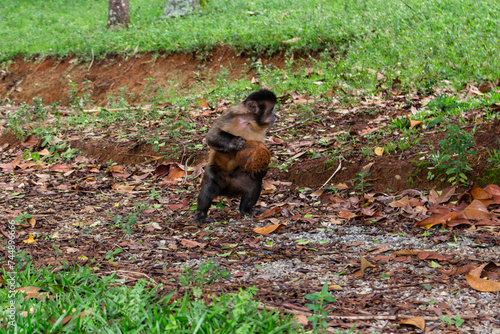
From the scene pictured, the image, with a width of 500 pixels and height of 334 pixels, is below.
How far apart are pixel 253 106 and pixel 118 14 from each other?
11176mm

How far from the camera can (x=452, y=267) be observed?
3854 millimetres

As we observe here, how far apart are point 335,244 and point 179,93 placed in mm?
7642

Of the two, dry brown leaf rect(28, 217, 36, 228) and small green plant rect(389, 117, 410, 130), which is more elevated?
small green plant rect(389, 117, 410, 130)

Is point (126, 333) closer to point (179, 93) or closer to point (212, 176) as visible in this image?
point (212, 176)

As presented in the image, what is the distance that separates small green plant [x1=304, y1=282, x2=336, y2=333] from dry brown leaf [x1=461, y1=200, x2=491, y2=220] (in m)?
2.19

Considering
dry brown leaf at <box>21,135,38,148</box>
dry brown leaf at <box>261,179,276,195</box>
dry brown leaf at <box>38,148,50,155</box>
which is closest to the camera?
dry brown leaf at <box>261,179,276,195</box>

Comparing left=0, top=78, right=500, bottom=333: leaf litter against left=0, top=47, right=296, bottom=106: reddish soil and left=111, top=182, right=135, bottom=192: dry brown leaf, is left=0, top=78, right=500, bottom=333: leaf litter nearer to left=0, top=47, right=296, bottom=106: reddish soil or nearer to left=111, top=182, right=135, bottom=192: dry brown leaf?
left=111, top=182, right=135, bottom=192: dry brown leaf

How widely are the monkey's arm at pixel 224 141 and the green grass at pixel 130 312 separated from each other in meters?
2.35

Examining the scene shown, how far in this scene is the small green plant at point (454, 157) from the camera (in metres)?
5.19

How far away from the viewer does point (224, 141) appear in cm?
562

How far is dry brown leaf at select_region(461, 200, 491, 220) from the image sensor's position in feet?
15.8

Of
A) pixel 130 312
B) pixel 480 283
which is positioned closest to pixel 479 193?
pixel 480 283

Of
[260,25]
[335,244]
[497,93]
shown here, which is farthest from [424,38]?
[335,244]

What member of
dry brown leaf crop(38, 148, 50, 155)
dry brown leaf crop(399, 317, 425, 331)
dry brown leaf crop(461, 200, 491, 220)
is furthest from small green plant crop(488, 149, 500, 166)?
dry brown leaf crop(38, 148, 50, 155)
